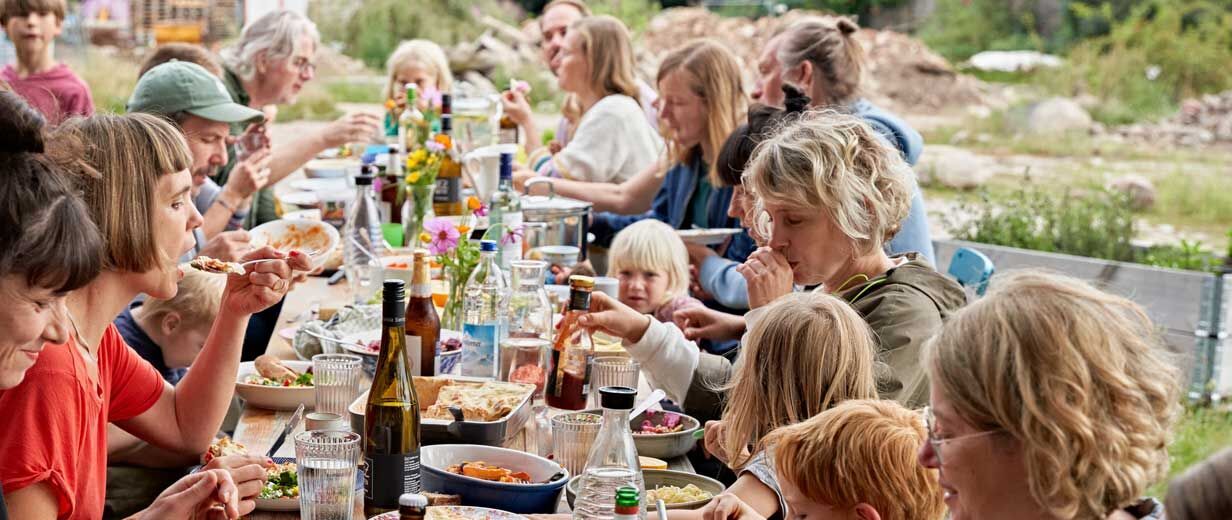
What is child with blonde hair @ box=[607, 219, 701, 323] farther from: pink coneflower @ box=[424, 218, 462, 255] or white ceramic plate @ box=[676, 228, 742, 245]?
pink coneflower @ box=[424, 218, 462, 255]

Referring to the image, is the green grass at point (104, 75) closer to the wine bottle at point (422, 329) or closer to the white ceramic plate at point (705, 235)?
the white ceramic plate at point (705, 235)

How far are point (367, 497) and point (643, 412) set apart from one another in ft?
2.39

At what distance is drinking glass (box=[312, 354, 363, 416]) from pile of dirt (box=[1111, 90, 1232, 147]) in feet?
54.7

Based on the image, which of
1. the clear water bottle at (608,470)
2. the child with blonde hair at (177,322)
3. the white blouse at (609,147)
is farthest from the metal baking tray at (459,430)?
the white blouse at (609,147)

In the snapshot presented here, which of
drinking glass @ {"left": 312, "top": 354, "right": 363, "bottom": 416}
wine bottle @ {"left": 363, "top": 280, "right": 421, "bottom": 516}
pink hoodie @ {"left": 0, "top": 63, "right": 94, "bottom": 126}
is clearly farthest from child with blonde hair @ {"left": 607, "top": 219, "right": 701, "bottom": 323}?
pink hoodie @ {"left": 0, "top": 63, "right": 94, "bottom": 126}

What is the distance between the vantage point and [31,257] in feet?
5.82

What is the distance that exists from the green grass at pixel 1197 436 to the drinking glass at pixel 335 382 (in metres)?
3.31

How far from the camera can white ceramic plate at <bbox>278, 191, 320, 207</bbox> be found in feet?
16.1

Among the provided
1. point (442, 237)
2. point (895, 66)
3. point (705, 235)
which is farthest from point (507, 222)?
point (895, 66)

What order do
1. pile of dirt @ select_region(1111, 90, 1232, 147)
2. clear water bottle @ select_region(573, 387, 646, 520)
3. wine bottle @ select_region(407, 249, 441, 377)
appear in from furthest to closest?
pile of dirt @ select_region(1111, 90, 1232, 147), wine bottle @ select_region(407, 249, 441, 377), clear water bottle @ select_region(573, 387, 646, 520)

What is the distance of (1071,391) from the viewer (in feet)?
5.02

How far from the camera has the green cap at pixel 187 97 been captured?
3.76 m

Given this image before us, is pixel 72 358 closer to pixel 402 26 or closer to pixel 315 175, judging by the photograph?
pixel 315 175

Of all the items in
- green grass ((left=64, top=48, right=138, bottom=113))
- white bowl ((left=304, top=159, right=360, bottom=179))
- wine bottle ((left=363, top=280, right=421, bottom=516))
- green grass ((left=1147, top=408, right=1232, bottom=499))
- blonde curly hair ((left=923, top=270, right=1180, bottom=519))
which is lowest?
green grass ((left=64, top=48, right=138, bottom=113))
